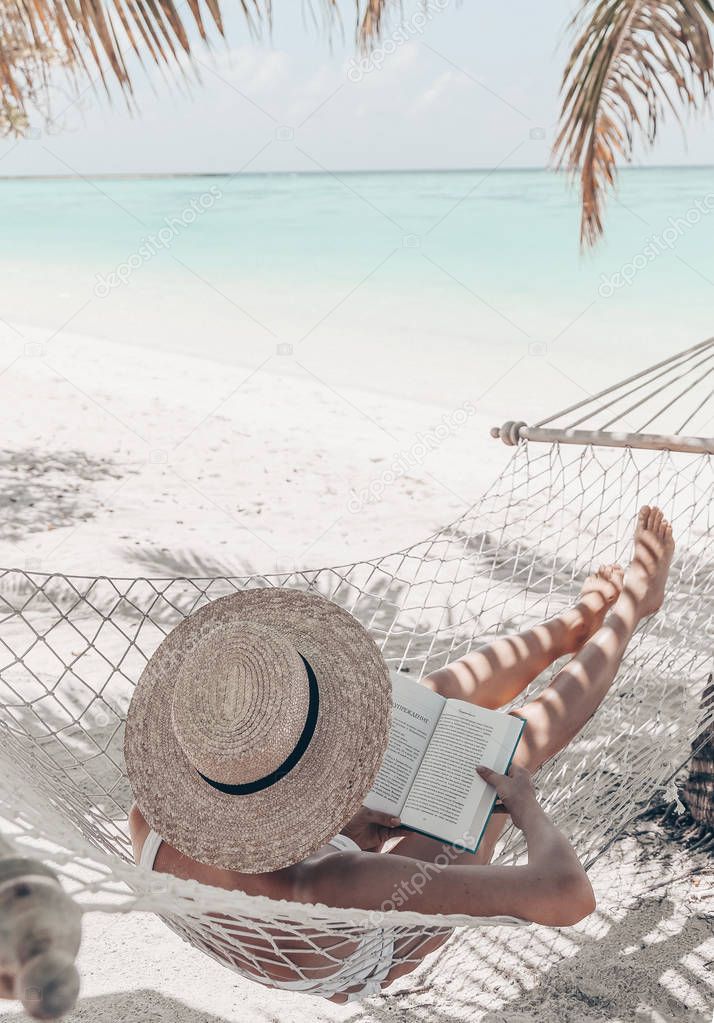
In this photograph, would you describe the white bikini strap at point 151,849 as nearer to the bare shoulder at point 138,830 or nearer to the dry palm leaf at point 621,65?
the bare shoulder at point 138,830

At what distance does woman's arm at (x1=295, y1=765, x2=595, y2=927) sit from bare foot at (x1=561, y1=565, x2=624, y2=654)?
0.61 metres

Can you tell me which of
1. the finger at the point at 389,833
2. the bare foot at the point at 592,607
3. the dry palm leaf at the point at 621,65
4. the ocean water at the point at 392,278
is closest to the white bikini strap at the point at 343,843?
the finger at the point at 389,833

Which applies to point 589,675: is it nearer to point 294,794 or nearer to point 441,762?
point 441,762

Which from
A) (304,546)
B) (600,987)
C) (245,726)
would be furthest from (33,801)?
(304,546)

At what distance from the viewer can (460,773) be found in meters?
1.26

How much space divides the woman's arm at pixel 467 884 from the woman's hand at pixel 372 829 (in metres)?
0.18

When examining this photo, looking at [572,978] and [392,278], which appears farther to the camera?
[392,278]

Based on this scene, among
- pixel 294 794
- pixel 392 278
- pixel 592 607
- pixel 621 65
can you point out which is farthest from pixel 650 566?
pixel 392 278

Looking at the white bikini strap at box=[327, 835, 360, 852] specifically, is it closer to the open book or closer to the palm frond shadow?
the open book

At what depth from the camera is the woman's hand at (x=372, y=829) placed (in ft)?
4.24

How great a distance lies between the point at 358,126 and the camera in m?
25.5

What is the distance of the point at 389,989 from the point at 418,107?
2549cm

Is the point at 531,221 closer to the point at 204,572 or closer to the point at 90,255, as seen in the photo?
the point at 90,255

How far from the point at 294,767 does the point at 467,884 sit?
22cm
